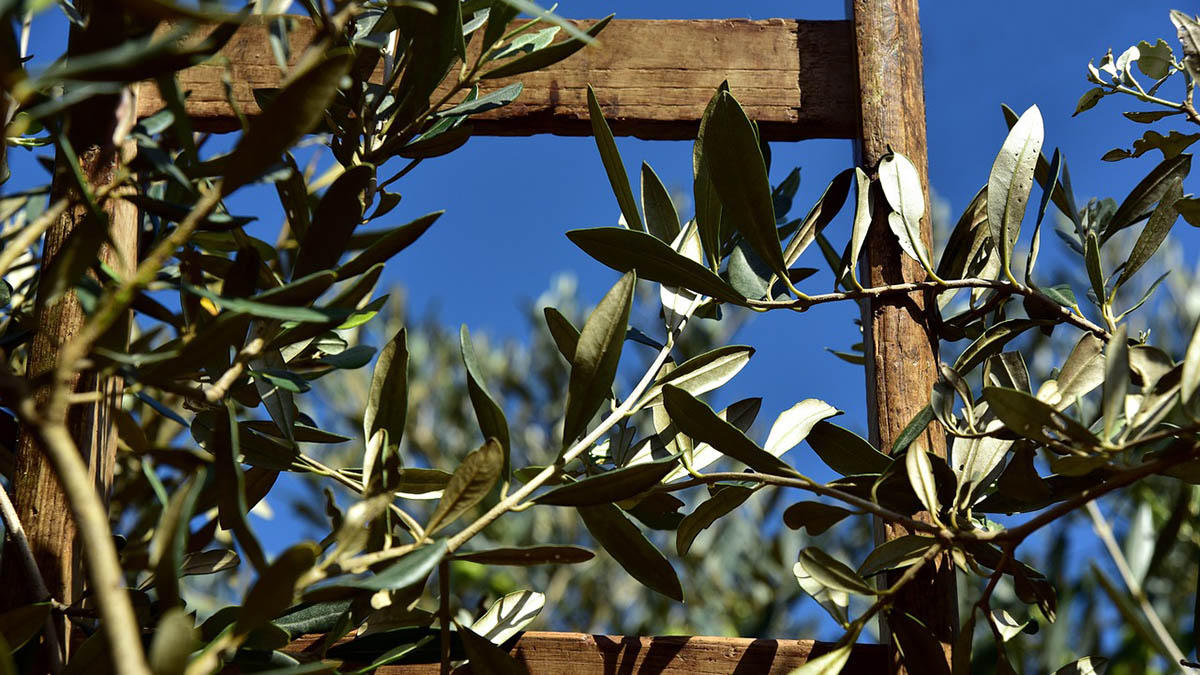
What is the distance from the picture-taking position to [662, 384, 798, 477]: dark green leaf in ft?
1.69

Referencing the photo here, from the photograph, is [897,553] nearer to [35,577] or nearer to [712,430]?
[712,430]

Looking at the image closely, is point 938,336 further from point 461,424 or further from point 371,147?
point 461,424

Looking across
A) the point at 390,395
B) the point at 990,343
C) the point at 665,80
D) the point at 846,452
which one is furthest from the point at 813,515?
the point at 665,80

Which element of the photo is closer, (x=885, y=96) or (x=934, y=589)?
(x=934, y=589)

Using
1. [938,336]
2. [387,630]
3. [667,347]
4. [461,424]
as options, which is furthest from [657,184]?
[461,424]

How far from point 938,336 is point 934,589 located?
0.58ft

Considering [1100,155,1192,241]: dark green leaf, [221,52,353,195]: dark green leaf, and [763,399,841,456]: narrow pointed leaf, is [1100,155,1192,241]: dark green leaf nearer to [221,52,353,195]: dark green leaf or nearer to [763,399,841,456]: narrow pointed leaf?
[763,399,841,456]: narrow pointed leaf

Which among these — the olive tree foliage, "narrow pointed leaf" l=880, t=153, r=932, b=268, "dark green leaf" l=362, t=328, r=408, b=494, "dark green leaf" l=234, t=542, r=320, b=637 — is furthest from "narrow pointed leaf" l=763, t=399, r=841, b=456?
"dark green leaf" l=234, t=542, r=320, b=637

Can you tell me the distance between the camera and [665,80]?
786 mm

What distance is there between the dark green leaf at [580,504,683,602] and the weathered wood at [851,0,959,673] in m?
0.15

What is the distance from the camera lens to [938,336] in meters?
0.69

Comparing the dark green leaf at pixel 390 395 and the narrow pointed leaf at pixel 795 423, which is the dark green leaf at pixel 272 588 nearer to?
the dark green leaf at pixel 390 395

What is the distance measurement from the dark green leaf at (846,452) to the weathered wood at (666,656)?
11 centimetres

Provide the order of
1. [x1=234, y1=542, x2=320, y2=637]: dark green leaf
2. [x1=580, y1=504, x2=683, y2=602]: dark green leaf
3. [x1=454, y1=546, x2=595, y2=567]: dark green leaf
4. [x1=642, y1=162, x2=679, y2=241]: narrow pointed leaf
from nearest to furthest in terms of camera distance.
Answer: [x1=234, y1=542, x2=320, y2=637]: dark green leaf
[x1=454, y1=546, x2=595, y2=567]: dark green leaf
[x1=580, y1=504, x2=683, y2=602]: dark green leaf
[x1=642, y1=162, x2=679, y2=241]: narrow pointed leaf
